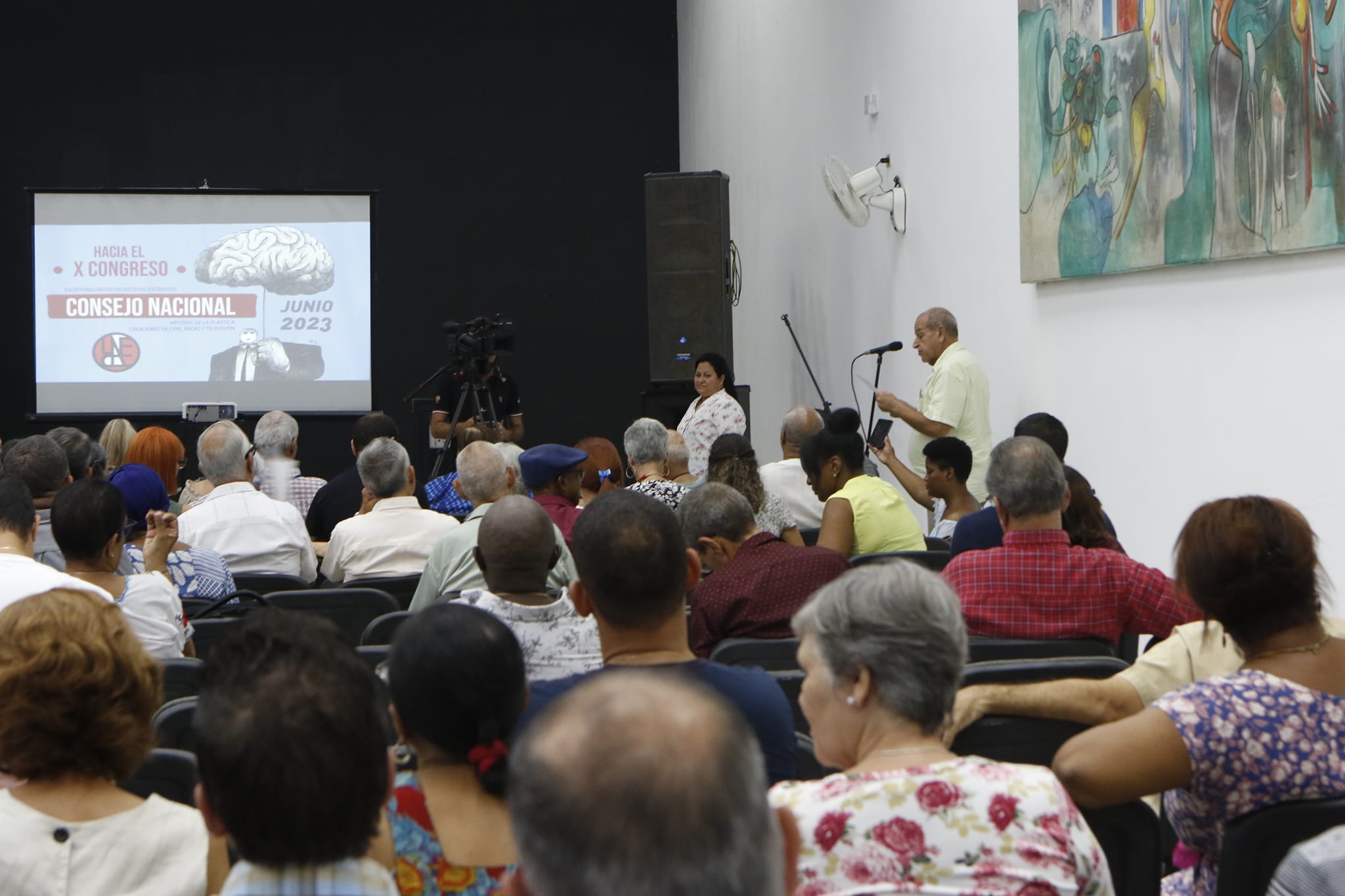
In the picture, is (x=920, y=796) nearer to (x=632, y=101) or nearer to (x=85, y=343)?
(x=85, y=343)

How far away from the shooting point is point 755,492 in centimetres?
432

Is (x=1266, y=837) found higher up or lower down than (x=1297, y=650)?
lower down

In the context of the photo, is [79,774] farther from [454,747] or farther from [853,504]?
[853,504]

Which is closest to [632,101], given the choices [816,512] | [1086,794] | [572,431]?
[572,431]

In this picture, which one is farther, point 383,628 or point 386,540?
point 386,540

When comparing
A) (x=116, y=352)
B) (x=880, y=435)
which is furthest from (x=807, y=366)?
(x=116, y=352)

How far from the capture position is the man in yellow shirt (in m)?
6.16

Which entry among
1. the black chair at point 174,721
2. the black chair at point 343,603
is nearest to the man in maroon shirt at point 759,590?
the black chair at point 343,603

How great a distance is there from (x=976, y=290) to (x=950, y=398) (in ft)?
2.12

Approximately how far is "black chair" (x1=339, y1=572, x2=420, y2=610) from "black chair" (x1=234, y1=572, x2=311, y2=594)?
0.15m

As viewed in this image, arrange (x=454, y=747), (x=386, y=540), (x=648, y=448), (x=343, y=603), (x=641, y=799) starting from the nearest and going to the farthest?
(x=641, y=799), (x=454, y=747), (x=343, y=603), (x=386, y=540), (x=648, y=448)

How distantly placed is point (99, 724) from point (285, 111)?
36.4 feet

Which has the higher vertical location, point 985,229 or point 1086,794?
point 985,229

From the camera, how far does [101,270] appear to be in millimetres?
10367
